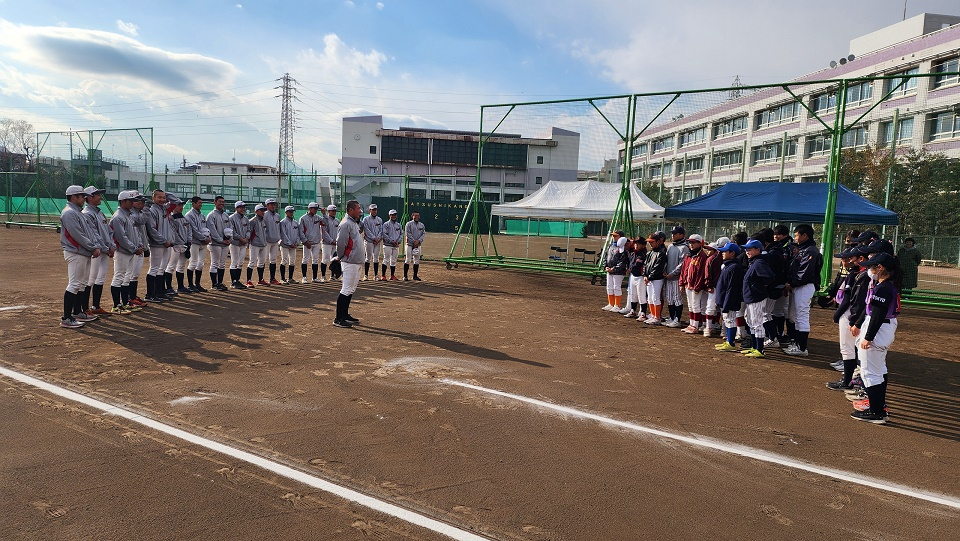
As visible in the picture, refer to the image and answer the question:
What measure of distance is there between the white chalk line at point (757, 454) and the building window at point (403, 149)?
70127 millimetres

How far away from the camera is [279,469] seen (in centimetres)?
393

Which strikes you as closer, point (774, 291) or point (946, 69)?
point (774, 291)

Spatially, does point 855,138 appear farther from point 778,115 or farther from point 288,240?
point 288,240

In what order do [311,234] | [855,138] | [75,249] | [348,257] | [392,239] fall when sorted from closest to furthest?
[75,249] < [348,257] < [311,234] < [392,239] < [855,138]

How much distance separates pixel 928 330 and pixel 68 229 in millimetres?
15672

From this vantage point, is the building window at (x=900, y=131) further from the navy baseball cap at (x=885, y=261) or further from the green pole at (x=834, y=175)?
the navy baseball cap at (x=885, y=261)

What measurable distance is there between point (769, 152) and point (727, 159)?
25.6 ft

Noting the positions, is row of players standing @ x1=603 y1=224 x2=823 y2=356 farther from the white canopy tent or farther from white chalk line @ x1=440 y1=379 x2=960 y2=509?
the white canopy tent

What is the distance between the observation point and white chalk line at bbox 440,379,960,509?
393 centimetres

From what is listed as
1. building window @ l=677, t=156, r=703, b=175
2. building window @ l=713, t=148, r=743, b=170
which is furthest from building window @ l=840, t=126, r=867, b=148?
building window @ l=677, t=156, r=703, b=175

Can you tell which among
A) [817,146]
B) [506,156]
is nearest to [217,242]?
[817,146]

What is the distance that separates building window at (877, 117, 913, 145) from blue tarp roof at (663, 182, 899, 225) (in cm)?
960

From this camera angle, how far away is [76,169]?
96.7 feet

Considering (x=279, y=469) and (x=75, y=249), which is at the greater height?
(x=75, y=249)
